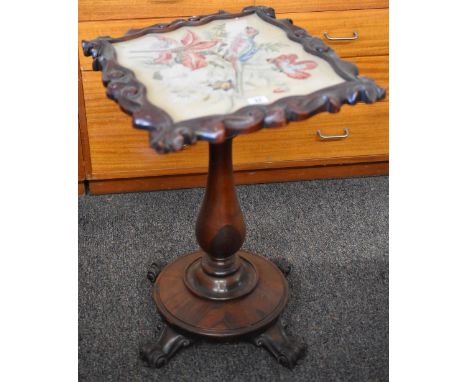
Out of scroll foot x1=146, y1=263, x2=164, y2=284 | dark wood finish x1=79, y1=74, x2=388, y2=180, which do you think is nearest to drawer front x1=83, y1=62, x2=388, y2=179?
dark wood finish x1=79, y1=74, x2=388, y2=180

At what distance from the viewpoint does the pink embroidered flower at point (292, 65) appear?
1.33 metres

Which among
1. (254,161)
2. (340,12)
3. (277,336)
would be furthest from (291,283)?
(340,12)

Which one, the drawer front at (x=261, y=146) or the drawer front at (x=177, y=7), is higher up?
the drawer front at (x=177, y=7)

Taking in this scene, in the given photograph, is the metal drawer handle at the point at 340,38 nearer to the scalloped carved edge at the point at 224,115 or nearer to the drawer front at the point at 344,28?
the drawer front at the point at 344,28

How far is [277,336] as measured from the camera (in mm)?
1631

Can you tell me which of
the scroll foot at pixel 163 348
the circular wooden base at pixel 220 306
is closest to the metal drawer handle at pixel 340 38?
the circular wooden base at pixel 220 306

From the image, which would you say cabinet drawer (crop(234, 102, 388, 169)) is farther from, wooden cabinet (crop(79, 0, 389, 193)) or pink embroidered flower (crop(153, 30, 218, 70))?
pink embroidered flower (crop(153, 30, 218, 70))

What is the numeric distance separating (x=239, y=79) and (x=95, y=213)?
1085mm

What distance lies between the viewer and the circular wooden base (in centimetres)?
161

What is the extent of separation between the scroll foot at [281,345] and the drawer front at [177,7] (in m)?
1.05

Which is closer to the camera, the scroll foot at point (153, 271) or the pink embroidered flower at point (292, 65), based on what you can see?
the pink embroidered flower at point (292, 65)

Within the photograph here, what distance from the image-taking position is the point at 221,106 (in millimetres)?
1197

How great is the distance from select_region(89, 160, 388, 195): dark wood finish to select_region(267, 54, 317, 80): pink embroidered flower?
993 mm

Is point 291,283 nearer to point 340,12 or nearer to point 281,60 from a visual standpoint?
point 281,60
